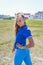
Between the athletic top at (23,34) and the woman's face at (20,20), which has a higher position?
the woman's face at (20,20)

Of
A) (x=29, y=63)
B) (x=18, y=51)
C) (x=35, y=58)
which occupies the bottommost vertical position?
(x=35, y=58)

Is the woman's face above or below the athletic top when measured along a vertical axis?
above

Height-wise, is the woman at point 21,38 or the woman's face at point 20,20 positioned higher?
the woman's face at point 20,20

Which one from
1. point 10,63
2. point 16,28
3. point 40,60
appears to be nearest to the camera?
point 16,28

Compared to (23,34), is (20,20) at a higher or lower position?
higher

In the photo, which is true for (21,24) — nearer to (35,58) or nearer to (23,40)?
(23,40)

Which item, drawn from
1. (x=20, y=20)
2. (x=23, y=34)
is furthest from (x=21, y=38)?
(x=20, y=20)

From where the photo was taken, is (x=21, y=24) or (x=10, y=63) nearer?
(x=21, y=24)

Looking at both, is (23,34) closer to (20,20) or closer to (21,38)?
(21,38)

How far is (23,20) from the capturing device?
3066 mm

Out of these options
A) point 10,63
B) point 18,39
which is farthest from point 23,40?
point 10,63

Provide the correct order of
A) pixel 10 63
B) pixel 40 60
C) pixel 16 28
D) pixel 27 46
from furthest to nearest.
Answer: pixel 40 60
pixel 10 63
pixel 16 28
pixel 27 46

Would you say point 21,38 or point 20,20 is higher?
point 20,20

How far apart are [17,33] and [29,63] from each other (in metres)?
0.55
